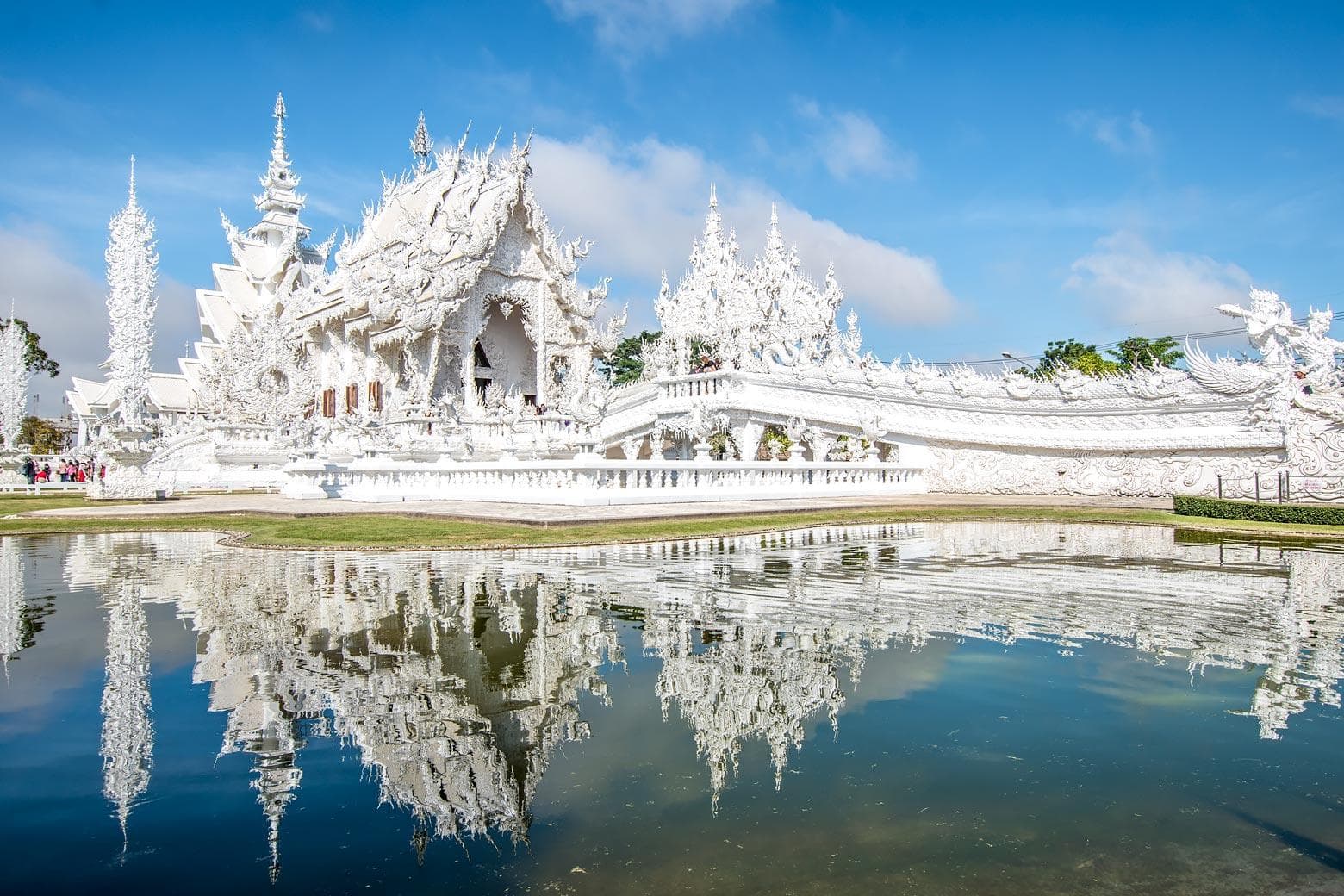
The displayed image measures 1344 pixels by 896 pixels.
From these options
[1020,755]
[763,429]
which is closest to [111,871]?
[1020,755]

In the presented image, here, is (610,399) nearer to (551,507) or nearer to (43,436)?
(551,507)

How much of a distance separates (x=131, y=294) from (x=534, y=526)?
3081 centimetres

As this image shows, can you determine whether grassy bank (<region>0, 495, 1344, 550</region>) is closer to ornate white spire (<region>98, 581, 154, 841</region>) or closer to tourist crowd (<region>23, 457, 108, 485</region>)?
ornate white spire (<region>98, 581, 154, 841</region>)

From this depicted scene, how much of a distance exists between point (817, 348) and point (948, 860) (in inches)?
1365

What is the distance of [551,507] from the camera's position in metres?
15.0

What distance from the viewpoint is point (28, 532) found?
14.0 meters

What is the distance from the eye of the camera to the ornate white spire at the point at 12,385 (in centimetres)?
4075

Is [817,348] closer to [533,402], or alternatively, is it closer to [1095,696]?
[533,402]

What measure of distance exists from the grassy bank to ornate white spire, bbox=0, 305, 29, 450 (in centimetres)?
2858

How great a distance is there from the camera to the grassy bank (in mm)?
11234

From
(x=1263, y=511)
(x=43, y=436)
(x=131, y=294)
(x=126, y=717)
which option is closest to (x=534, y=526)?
(x=126, y=717)

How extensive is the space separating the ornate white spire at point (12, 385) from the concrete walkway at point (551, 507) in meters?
26.6

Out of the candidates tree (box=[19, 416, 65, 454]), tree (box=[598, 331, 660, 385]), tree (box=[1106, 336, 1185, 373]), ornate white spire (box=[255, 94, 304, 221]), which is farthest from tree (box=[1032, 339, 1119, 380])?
tree (box=[19, 416, 65, 454])

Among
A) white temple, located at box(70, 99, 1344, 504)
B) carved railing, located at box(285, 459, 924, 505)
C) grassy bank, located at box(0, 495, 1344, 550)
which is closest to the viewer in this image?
grassy bank, located at box(0, 495, 1344, 550)
